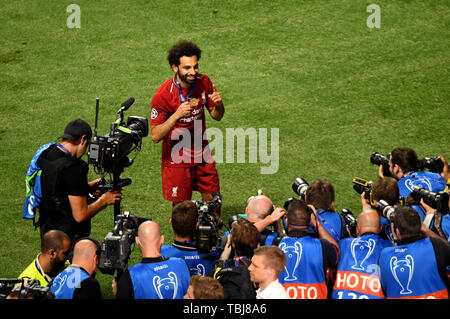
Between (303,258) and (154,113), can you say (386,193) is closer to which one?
(303,258)

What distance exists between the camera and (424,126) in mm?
9016

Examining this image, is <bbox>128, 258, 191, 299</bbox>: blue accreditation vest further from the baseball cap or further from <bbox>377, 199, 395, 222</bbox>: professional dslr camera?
<bbox>377, 199, 395, 222</bbox>: professional dslr camera

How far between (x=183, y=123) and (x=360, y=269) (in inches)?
103

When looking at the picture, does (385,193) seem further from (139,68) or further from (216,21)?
(216,21)

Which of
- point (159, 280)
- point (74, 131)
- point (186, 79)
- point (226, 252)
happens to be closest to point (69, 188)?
point (74, 131)

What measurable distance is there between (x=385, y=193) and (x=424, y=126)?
12.1 ft

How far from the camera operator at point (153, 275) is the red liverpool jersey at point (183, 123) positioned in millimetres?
1999

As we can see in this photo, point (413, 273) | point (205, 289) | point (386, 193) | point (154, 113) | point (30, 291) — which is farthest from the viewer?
point (154, 113)

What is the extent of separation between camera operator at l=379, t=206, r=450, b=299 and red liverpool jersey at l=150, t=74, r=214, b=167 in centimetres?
257

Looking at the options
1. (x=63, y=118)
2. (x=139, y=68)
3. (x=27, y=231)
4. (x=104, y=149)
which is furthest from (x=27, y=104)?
(x=104, y=149)

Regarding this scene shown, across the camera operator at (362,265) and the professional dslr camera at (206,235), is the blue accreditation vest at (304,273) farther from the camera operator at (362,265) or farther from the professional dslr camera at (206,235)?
the professional dslr camera at (206,235)

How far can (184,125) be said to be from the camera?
6.62 m

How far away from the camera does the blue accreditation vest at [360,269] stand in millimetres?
4898
